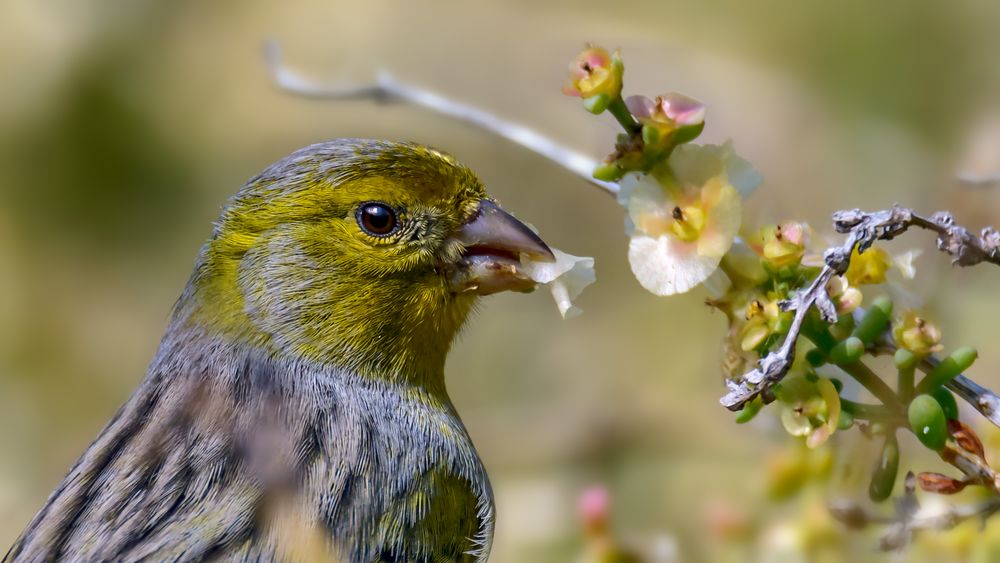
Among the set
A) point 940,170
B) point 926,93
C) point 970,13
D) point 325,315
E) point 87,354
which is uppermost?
point 970,13

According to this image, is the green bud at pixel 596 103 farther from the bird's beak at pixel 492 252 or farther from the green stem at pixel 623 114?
the bird's beak at pixel 492 252

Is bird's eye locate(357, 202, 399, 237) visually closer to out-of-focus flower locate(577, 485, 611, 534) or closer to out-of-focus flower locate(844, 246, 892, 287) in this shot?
out-of-focus flower locate(577, 485, 611, 534)

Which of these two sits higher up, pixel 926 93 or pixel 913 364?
pixel 926 93

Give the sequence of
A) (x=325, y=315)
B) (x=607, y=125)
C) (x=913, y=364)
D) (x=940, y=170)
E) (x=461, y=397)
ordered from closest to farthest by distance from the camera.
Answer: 1. (x=913, y=364)
2. (x=325, y=315)
3. (x=940, y=170)
4. (x=607, y=125)
5. (x=461, y=397)

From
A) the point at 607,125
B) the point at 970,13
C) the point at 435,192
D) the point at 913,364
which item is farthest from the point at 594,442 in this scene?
the point at 913,364

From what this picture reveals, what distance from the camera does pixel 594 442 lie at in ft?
14.0

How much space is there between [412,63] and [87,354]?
7.30 ft

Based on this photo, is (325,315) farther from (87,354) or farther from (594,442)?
(87,354)

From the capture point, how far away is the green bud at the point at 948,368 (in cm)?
166

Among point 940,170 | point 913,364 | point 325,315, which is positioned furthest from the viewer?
point 940,170

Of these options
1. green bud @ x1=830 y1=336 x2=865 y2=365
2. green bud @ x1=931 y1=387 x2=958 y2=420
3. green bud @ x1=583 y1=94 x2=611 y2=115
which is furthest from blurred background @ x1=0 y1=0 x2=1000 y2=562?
green bud @ x1=583 y1=94 x2=611 y2=115

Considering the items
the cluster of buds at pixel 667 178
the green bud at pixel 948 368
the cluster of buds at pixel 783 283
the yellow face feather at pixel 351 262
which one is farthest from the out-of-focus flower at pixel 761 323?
the yellow face feather at pixel 351 262

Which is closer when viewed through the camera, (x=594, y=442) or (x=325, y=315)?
(x=325, y=315)

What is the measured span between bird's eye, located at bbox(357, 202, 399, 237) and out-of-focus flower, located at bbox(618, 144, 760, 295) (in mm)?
875
